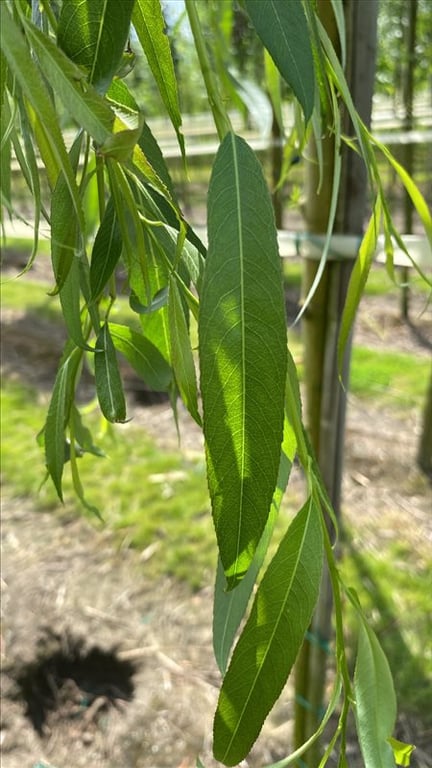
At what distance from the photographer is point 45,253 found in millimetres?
3537

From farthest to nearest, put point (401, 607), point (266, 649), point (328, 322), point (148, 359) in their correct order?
point (401, 607) → point (328, 322) → point (148, 359) → point (266, 649)

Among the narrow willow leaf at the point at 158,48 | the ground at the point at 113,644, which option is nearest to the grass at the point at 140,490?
the ground at the point at 113,644

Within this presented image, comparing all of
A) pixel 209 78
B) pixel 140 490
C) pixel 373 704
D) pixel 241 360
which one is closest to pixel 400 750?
pixel 373 704

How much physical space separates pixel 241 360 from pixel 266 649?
149 millimetres

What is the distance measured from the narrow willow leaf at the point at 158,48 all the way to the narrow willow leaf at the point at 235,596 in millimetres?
169

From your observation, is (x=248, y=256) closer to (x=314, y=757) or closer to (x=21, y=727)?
(x=314, y=757)

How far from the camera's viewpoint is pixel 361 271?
43cm

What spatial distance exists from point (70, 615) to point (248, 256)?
114 centimetres

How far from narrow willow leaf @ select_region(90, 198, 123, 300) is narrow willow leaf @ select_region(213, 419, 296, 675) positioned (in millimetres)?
124

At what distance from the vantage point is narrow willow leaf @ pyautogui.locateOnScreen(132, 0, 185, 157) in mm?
334

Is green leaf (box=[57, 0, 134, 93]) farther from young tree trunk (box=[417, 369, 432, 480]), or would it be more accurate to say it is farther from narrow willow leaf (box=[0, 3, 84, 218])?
young tree trunk (box=[417, 369, 432, 480])

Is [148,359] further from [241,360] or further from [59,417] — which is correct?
[241,360]

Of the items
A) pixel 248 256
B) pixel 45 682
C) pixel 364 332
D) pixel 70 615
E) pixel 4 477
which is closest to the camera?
pixel 248 256

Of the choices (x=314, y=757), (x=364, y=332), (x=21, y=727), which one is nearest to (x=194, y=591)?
(x=21, y=727)
